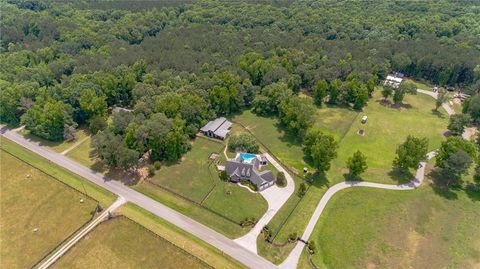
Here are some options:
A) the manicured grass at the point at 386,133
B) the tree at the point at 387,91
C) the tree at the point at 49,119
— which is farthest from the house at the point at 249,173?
the tree at the point at 387,91

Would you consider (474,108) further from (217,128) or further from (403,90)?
(217,128)

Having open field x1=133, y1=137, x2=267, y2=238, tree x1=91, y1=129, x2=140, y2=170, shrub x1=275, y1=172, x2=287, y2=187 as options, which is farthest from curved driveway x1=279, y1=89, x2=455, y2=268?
tree x1=91, y1=129, x2=140, y2=170

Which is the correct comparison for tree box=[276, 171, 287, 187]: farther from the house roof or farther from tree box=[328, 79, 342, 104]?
tree box=[328, 79, 342, 104]

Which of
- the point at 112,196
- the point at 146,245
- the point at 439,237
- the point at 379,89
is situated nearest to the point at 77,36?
the point at 112,196

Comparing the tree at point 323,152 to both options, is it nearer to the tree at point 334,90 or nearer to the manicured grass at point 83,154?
the tree at point 334,90

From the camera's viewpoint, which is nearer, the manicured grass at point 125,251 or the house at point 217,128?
the manicured grass at point 125,251

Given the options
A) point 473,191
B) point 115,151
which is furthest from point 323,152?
point 115,151

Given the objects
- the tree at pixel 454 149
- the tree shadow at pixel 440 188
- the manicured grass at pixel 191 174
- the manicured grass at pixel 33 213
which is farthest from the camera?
the manicured grass at pixel 191 174
